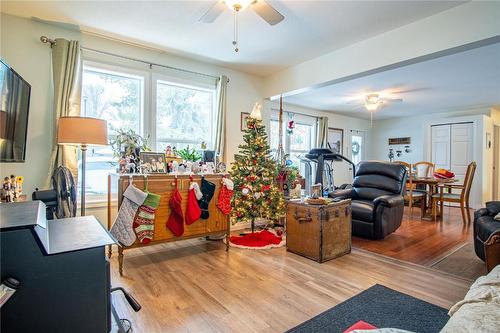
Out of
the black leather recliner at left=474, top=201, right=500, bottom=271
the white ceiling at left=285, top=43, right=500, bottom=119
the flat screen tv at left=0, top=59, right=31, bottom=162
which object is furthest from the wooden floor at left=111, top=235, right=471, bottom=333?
the white ceiling at left=285, top=43, right=500, bottom=119

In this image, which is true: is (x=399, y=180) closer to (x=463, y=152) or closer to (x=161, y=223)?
(x=161, y=223)

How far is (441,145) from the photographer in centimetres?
703

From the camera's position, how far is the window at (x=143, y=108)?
3.38 m

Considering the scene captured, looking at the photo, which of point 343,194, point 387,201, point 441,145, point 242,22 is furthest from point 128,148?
point 441,145

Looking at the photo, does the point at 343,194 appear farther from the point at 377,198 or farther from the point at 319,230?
the point at 319,230

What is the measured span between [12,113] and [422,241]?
14.9 ft

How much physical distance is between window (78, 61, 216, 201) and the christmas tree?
0.83 m

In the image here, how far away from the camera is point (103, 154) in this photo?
3.46 meters

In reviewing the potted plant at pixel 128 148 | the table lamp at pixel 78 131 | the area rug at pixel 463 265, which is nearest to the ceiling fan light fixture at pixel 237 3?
the table lamp at pixel 78 131

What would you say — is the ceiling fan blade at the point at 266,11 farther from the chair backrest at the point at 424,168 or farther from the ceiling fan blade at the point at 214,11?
the chair backrest at the point at 424,168

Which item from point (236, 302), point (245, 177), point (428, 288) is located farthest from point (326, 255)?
point (245, 177)

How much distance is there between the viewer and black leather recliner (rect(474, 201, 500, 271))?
199 cm

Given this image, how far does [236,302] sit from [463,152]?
720cm

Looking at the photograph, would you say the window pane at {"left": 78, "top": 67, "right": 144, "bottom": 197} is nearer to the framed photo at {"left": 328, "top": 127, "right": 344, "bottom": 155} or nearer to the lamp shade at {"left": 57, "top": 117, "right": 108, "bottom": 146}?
the lamp shade at {"left": 57, "top": 117, "right": 108, "bottom": 146}
